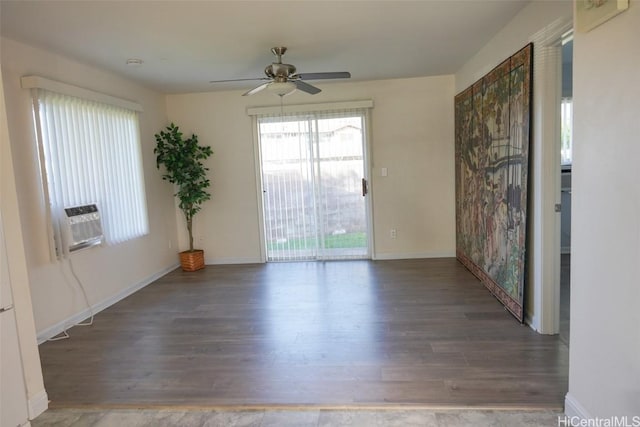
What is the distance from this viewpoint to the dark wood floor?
225 centimetres

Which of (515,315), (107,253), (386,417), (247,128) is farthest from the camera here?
(247,128)

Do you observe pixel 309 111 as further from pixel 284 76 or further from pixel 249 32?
pixel 249 32

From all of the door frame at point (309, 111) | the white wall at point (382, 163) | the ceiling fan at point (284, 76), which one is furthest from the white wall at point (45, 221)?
the ceiling fan at point (284, 76)

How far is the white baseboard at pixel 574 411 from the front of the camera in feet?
5.93

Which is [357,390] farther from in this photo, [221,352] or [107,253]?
[107,253]

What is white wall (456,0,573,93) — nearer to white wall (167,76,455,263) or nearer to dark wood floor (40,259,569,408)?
white wall (167,76,455,263)

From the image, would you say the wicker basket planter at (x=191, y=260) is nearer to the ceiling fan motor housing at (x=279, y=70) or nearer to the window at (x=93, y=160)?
the window at (x=93, y=160)

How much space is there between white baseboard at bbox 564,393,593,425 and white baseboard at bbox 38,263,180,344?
378cm

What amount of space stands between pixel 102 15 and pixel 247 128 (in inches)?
110

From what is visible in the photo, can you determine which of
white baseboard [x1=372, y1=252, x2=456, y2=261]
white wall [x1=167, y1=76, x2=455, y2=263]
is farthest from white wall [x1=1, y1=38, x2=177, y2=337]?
white baseboard [x1=372, y1=252, x2=456, y2=261]

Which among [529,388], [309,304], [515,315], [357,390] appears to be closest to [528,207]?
[515,315]

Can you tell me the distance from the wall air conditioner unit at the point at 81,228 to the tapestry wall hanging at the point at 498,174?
12.7ft

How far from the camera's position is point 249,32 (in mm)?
3139

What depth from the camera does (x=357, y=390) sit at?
2.26 metres
